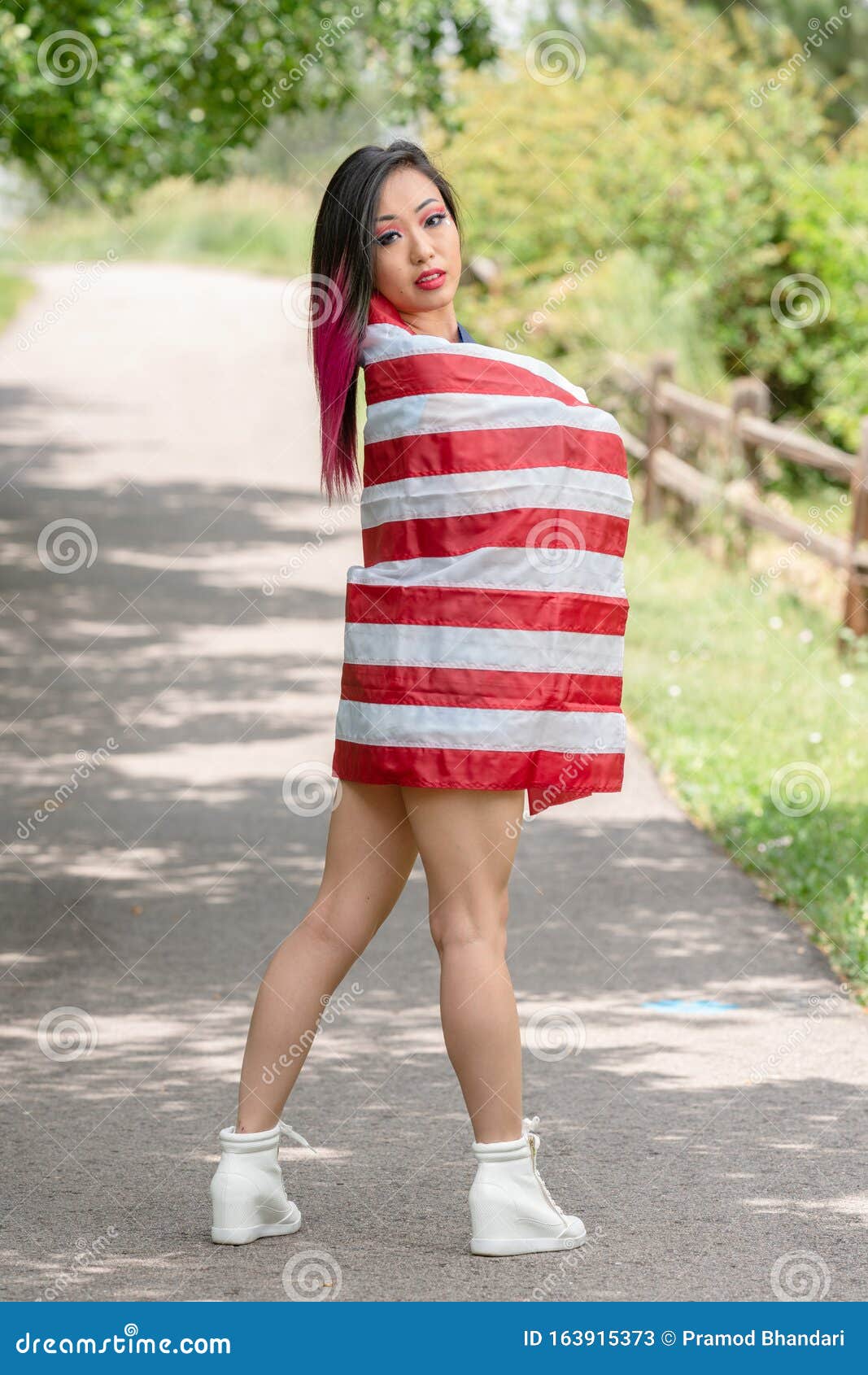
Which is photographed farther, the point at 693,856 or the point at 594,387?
the point at 594,387

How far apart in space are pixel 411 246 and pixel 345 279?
0.13 m

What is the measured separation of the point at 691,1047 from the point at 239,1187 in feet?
5.14

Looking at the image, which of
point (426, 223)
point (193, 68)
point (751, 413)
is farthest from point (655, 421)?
point (426, 223)

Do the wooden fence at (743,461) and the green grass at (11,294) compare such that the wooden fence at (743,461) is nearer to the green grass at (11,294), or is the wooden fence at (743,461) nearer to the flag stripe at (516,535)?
the flag stripe at (516,535)

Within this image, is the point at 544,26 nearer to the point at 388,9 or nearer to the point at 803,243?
the point at 803,243

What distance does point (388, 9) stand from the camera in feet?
29.1

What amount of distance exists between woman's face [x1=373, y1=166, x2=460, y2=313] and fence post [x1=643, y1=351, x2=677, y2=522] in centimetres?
979

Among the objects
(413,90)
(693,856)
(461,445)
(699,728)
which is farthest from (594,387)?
(461,445)

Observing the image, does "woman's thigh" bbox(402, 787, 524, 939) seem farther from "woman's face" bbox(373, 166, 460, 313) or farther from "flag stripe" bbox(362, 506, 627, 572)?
"woman's face" bbox(373, 166, 460, 313)

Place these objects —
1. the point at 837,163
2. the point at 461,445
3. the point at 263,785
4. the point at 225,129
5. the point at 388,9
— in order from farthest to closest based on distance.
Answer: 1. the point at 837,163
2. the point at 225,129
3. the point at 388,9
4. the point at 263,785
5. the point at 461,445

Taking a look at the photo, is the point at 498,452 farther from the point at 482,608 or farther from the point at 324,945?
the point at 324,945

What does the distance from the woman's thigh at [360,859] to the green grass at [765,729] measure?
6.62 feet

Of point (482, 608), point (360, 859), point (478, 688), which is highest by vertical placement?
point (482, 608)

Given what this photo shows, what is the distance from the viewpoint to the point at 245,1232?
3170 millimetres
